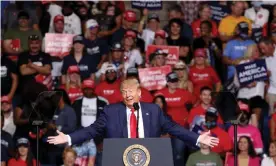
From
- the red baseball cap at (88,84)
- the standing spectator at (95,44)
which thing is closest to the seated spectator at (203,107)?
the red baseball cap at (88,84)

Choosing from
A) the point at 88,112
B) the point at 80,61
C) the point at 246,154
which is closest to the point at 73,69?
the point at 80,61

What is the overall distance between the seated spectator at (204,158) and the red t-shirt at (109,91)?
1.82 meters

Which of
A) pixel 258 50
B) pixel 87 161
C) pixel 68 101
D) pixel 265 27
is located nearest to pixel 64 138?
pixel 87 161

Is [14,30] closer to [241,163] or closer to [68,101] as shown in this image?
[68,101]

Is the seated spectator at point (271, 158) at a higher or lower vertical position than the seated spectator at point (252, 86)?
lower

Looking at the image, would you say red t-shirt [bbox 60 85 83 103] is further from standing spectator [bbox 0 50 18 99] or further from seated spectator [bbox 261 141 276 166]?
seated spectator [bbox 261 141 276 166]

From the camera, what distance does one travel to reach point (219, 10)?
15445 millimetres

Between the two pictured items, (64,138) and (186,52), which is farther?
(186,52)

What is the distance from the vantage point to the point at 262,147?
12438 millimetres

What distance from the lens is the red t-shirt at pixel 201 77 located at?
45.3 ft

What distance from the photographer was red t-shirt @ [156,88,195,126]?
1312cm

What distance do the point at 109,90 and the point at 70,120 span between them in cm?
94

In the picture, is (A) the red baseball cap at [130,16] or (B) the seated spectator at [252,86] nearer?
(B) the seated spectator at [252,86]

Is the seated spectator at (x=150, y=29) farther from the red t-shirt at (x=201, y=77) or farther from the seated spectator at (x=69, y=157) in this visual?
the seated spectator at (x=69, y=157)
